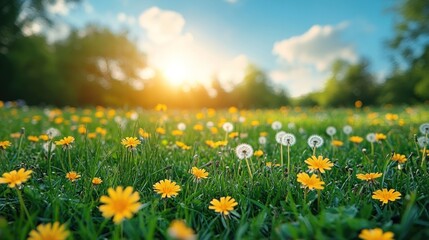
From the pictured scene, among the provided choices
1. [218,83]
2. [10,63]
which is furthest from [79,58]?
[218,83]

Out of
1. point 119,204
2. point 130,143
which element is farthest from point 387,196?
point 130,143

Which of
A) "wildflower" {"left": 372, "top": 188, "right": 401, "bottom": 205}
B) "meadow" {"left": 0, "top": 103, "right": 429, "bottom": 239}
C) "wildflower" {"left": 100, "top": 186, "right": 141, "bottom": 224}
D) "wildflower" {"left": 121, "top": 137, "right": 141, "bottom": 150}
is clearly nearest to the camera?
"wildflower" {"left": 100, "top": 186, "right": 141, "bottom": 224}

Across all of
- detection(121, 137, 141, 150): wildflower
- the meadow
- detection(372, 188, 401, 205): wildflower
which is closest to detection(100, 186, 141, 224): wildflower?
the meadow

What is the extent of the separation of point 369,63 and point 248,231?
4177 centimetres

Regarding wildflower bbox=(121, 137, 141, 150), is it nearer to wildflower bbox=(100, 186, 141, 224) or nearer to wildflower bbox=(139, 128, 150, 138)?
wildflower bbox=(139, 128, 150, 138)

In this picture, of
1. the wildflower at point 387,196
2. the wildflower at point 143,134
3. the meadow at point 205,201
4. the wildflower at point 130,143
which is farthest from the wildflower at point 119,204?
the wildflower at point 387,196

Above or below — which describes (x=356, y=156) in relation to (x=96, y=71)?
below

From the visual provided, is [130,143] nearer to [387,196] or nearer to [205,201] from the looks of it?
[205,201]

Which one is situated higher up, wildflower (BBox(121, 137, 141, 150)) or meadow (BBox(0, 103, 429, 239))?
wildflower (BBox(121, 137, 141, 150))

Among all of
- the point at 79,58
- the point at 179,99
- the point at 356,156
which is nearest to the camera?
the point at 356,156

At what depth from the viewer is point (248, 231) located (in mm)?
1185

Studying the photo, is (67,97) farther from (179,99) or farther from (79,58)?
(179,99)

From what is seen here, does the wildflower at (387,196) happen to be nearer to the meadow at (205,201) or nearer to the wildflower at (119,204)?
the meadow at (205,201)

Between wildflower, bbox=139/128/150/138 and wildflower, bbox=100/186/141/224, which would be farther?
wildflower, bbox=139/128/150/138
